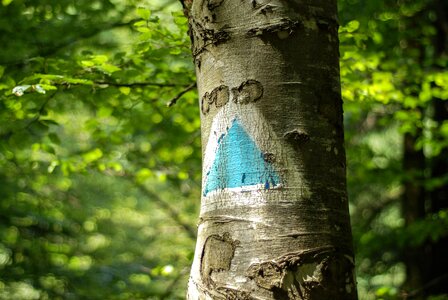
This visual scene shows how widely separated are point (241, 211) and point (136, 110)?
9.81 ft

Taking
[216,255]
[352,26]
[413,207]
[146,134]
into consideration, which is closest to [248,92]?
[216,255]

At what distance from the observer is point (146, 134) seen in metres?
5.32

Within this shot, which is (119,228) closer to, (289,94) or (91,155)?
(91,155)

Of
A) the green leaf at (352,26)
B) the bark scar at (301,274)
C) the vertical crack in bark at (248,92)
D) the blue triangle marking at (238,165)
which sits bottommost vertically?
Result: the bark scar at (301,274)

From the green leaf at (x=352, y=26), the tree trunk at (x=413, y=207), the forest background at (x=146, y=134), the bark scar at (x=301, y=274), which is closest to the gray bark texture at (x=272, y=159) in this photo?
the bark scar at (x=301, y=274)

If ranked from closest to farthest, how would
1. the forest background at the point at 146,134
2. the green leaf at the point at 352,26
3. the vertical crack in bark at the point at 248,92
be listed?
the vertical crack in bark at the point at 248,92 → the green leaf at the point at 352,26 → the forest background at the point at 146,134

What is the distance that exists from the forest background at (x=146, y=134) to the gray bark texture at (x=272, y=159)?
1.99 feet

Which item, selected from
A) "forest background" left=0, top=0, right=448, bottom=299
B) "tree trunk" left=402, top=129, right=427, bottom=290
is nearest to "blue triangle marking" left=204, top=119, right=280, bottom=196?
"forest background" left=0, top=0, right=448, bottom=299

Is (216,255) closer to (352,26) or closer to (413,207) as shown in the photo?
(352,26)

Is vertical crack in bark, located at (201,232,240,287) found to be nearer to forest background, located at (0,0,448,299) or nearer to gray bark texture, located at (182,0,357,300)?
gray bark texture, located at (182,0,357,300)

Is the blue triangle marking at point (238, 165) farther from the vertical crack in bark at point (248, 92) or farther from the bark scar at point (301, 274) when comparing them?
the bark scar at point (301, 274)

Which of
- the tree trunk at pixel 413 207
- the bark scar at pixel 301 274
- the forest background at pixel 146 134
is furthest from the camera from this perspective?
the tree trunk at pixel 413 207

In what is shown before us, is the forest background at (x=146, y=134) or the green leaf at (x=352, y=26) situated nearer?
the green leaf at (x=352, y=26)

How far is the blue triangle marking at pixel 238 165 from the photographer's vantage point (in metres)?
1.25
